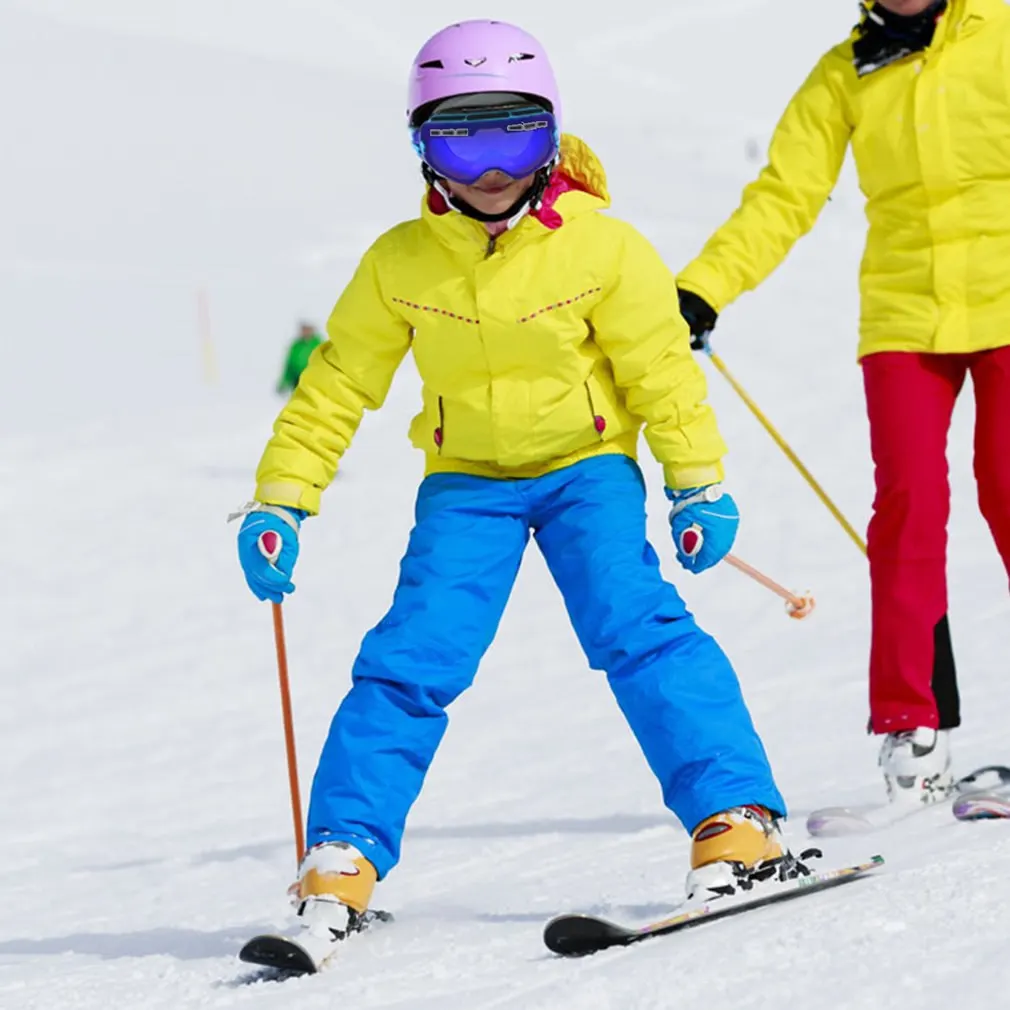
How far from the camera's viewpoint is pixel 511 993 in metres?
2.87

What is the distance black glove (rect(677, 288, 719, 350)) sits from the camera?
4371 millimetres

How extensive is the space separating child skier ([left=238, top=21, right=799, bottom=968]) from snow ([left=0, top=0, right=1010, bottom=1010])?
14.7 inches

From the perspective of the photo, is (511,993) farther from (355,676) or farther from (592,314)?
(592,314)

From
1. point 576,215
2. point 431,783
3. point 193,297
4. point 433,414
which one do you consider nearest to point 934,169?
point 576,215

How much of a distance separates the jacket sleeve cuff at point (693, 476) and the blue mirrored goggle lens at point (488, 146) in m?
0.67

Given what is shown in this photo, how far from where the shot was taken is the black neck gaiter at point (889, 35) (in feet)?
14.2

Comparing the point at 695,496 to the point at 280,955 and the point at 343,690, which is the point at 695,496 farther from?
the point at 343,690

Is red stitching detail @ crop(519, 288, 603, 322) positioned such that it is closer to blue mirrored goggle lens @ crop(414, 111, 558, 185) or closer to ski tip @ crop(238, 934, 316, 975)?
blue mirrored goggle lens @ crop(414, 111, 558, 185)

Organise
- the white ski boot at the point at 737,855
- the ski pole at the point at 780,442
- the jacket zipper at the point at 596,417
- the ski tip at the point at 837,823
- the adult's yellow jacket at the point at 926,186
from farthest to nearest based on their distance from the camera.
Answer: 1. the ski pole at the point at 780,442
2. the adult's yellow jacket at the point at 926,186
3. the ski tip at the point at 837,823
4. the jacket zipper at the point at 596,417
5. the white ski boot at the point at 737,855

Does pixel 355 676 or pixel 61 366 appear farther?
pixel 61 366

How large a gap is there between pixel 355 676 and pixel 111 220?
31159 millimetres

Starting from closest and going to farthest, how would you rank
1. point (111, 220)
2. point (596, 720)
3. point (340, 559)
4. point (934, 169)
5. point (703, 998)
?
point (703, 998), point (934, 169), point (596, 720), point (340, 559), point (111, 220)

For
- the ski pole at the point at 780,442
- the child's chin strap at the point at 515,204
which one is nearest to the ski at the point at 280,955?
the child's chin strap at the point at 515,204

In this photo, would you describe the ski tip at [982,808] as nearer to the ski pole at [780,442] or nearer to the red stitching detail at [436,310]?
the ski pole at [780,442]
